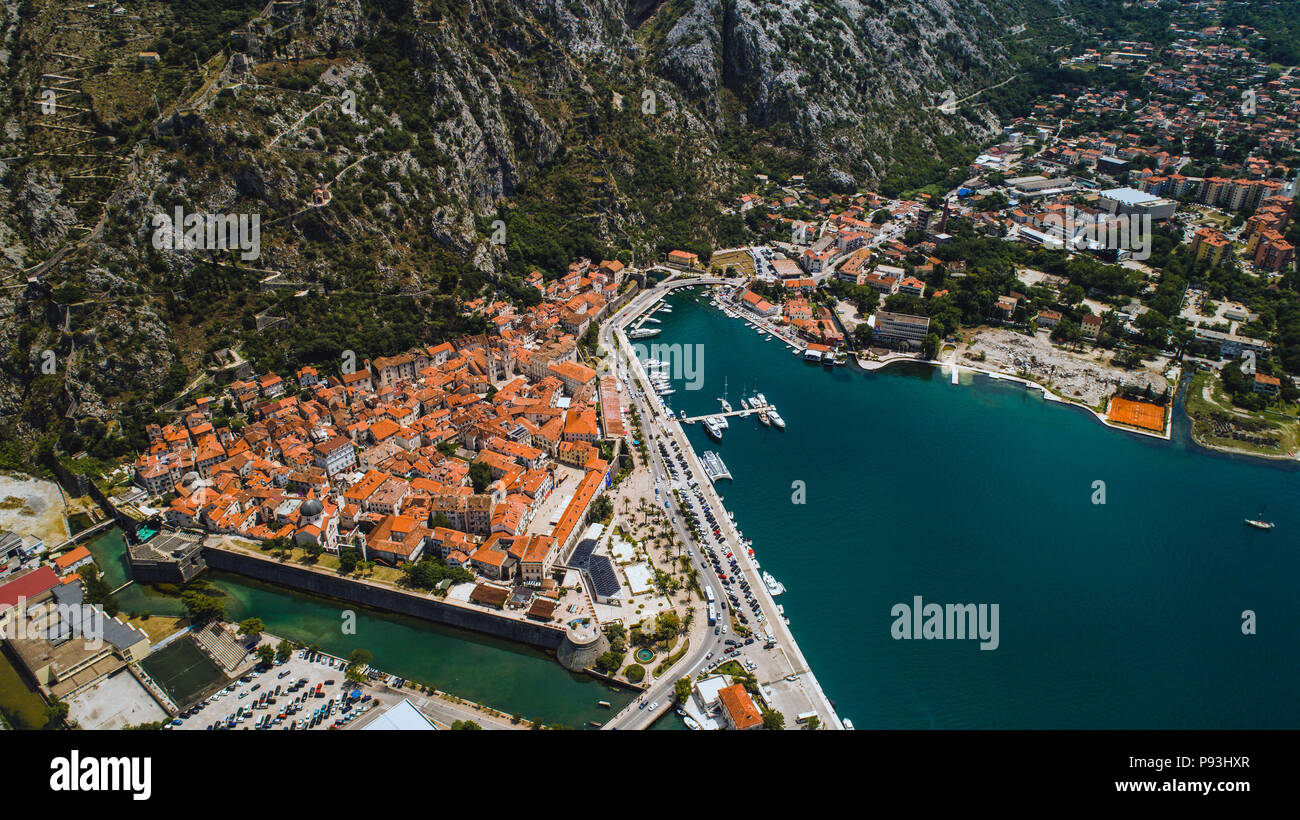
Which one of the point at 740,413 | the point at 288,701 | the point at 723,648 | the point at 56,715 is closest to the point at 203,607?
the point at 56,715

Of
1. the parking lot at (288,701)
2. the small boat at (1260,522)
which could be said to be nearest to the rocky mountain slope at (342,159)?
the parking lot at (288,701)

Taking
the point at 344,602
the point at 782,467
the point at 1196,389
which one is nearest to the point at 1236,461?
the point at 1196,389

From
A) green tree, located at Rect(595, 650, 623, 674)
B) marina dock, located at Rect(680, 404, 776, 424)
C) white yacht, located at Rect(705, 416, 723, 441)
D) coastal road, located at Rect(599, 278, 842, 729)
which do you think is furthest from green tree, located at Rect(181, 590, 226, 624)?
white yacht, located at Rect(705, 416, 723, 441)

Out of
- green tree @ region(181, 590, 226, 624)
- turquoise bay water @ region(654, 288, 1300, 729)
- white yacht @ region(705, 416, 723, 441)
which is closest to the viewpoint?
turquoise bay water @ region(654, 288, 1300, 729)

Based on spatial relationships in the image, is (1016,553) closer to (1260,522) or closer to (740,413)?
(1260,522)

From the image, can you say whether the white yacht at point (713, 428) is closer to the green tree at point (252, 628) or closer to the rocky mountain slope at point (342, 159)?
the rocky mountain slope at point (342, 159)

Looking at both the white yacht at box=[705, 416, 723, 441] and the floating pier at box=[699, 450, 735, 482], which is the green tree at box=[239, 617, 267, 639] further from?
the white yacht at box=[705, 416, 723, 441]
